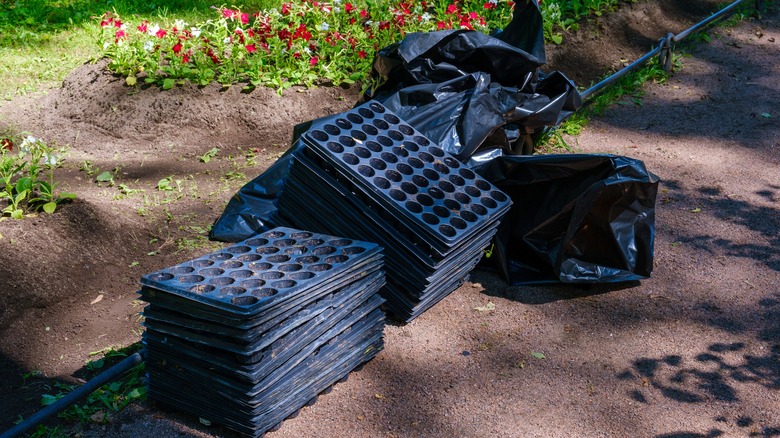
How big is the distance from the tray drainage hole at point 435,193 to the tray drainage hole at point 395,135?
421 millimetres

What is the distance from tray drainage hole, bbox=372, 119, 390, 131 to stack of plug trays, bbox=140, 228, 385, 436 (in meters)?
1.01

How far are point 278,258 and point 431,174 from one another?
3.58 ft

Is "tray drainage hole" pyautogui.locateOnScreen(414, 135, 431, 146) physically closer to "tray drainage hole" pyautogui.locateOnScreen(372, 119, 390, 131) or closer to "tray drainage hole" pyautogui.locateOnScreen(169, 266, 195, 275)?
"tray drainage hole" pyautogui.locateOnScreen(372, 119, 390, 131)

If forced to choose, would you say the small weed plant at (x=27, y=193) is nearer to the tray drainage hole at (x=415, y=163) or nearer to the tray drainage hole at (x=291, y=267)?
the tray drainage hole at (x=291, y=267)

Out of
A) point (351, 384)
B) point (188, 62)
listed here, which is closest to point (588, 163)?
point (351, 384)

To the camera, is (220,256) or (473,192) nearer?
(220,256)

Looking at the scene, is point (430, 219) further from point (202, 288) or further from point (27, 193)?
point (27, 193)

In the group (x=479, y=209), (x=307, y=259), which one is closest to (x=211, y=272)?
(x=307, y=259)

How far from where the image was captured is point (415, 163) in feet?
13.6

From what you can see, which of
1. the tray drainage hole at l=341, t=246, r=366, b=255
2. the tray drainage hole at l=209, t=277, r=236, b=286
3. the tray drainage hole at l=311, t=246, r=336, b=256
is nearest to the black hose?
the tray drainage hole at l=209, t=277, r=236, b=286

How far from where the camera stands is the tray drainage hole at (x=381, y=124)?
4297mm

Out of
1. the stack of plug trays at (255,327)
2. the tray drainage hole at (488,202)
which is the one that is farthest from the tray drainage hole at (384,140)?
the stack of plug trays at (255,327)

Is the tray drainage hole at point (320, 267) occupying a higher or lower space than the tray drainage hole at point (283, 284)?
lower

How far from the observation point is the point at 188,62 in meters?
6.18
